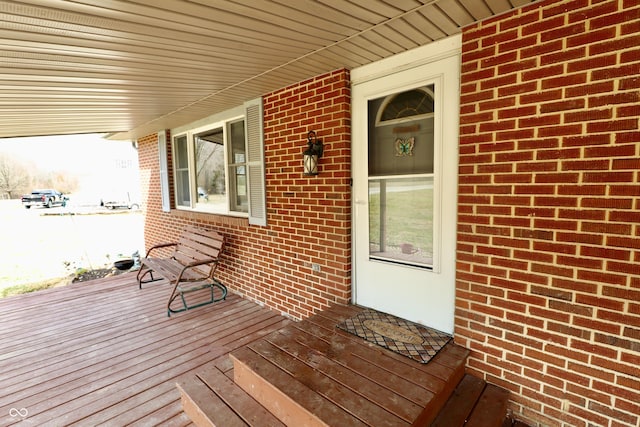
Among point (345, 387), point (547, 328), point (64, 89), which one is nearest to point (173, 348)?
point (345, 387)

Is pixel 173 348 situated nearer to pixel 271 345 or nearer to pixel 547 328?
pixel 271 345

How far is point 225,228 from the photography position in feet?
13.6

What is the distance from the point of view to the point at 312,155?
8.91ft

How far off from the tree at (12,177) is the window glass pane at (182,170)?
63.1 ft

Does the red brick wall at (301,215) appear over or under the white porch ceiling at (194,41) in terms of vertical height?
under

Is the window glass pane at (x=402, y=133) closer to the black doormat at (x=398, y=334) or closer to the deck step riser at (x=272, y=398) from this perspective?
the black doormat at (x=398, y=334)

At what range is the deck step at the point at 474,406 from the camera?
1.59 meters

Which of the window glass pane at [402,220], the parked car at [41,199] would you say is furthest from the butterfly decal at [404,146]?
the parked car at [41,199]

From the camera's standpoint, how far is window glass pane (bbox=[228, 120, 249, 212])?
3961mm

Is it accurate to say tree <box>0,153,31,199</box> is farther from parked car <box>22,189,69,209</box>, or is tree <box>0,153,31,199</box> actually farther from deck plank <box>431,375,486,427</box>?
deck plank <box>431,375,486,427</box>

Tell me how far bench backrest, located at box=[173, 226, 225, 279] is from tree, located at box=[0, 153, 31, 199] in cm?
2022
